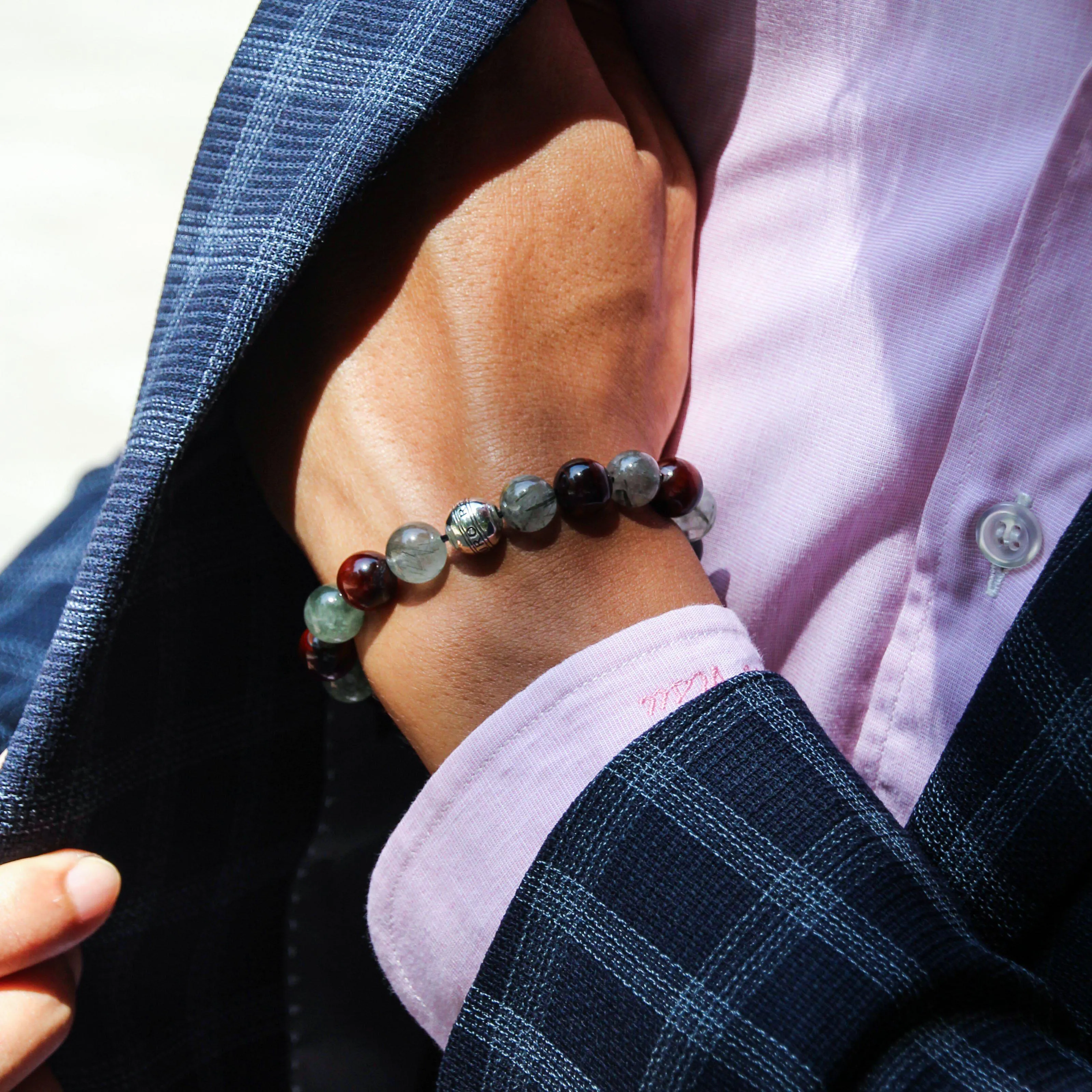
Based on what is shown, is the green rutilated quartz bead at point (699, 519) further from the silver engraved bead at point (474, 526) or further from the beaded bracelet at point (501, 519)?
the silver engraved bead at point (474, 526)

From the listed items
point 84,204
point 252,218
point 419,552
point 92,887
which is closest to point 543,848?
point 419,552

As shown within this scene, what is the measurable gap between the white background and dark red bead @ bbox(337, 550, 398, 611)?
3.66 feet

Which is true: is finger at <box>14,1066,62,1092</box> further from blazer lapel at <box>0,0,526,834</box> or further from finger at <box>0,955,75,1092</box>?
blazer lapel at <box>0,0,526,834</box>

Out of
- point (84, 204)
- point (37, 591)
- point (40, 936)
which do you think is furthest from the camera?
point (84, 204)

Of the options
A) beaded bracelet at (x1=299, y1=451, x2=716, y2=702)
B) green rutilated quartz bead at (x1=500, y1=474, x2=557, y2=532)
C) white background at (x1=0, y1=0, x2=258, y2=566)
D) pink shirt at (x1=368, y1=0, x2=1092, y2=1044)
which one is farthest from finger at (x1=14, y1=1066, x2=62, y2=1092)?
white background at (x1=0, y1=0, x2=258, y2=566)

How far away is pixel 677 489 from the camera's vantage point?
0.56 metres

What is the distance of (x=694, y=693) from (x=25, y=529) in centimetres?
129

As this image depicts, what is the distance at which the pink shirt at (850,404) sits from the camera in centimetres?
52

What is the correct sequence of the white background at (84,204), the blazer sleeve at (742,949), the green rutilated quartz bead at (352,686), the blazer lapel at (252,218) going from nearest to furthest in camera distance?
the blazer sleeve at (742,949) → the blazer lapel at (252,218) → the green rutilated quartz bead at (352,686) → the white background at (84,204)

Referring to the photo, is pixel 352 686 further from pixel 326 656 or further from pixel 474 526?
pixel 474 526

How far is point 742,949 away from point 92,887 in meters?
0.38

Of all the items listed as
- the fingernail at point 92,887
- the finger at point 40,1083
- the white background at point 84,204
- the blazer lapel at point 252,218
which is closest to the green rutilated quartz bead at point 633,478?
the blazer lapel at point 252,218

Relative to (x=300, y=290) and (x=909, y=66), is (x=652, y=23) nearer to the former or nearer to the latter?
(x=909, y=66)

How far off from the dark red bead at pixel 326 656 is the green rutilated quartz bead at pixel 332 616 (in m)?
0.03
